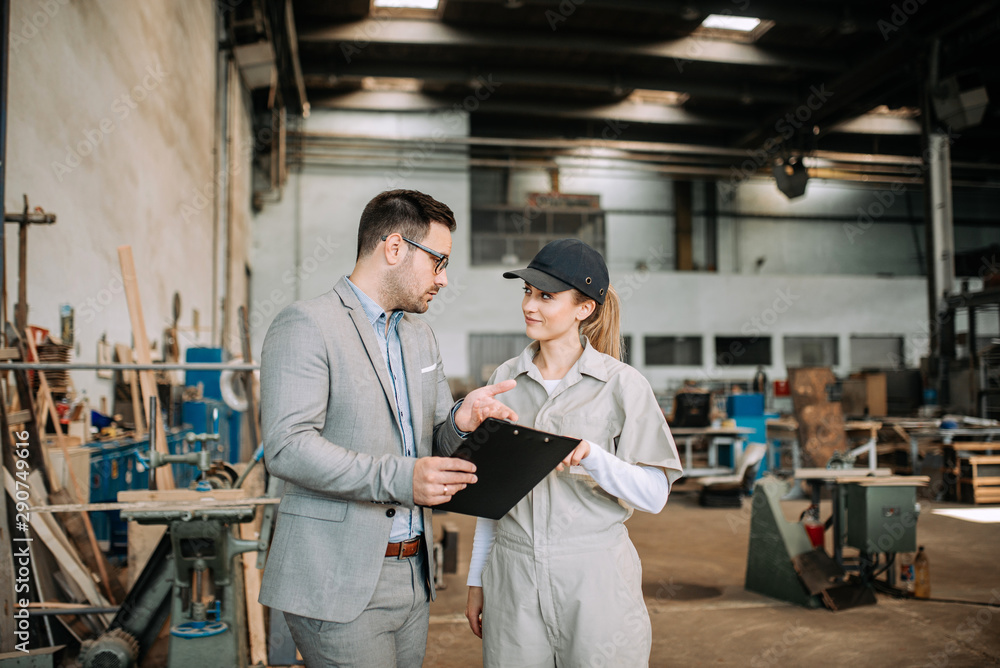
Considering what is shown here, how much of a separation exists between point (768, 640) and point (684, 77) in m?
10.6

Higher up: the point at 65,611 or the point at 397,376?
the point at 397,376

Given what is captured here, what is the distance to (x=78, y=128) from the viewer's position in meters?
4.33

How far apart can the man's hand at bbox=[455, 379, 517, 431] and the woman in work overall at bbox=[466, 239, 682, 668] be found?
0.16 meters

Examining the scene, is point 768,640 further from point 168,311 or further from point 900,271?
point 900,271

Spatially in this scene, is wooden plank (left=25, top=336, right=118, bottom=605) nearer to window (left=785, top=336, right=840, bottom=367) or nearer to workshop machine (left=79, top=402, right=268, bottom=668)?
workshop machine (left=79, top=402, right=268, bottom=668)

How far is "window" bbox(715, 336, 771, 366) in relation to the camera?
1470cm

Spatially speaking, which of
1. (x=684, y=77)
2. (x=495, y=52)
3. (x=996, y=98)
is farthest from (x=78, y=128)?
(x=996, y=98)

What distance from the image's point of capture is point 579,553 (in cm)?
157

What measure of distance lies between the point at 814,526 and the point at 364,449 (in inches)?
160

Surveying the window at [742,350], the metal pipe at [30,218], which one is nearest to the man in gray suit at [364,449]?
the metal pipe at [30,218]

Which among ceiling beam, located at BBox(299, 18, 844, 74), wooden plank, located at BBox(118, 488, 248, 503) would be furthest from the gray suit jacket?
ceiling beam, located at BBox(299, 18, 844, 74)

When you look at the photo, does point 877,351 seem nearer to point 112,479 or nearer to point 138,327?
point 112,479

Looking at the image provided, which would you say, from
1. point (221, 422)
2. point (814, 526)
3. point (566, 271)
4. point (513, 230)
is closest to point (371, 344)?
point (566, 271)

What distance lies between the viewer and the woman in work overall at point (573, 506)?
1533 millimetres
